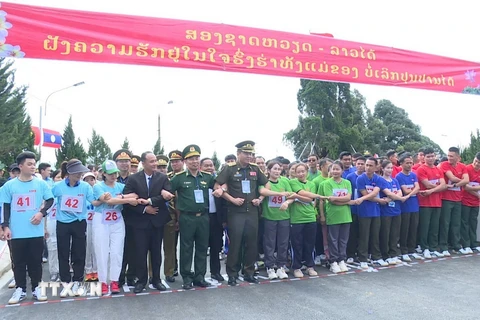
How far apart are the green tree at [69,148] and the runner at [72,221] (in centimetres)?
3047

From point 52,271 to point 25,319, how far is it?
2101 mm

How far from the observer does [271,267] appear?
636 cm

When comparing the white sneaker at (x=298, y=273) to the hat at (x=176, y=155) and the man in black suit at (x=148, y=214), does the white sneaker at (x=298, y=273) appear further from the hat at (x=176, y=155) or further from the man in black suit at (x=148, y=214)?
the hat at (x=176, y=155)

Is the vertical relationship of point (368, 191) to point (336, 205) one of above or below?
above

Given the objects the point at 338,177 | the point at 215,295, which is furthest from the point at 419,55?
the point at 215,295

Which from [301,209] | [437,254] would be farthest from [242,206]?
[437,254]

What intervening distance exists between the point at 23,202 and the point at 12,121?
2878 cm

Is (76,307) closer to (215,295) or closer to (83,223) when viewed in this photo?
(83,223)

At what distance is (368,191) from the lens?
23.0ft

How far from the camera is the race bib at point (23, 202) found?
5.29m

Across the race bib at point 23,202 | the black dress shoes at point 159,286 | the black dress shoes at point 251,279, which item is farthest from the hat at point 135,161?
the black dress shoes at point 251,279

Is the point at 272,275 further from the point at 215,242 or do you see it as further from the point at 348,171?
the point at 348,171

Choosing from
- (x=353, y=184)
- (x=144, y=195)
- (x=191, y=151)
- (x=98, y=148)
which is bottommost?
(x=98, y=148)

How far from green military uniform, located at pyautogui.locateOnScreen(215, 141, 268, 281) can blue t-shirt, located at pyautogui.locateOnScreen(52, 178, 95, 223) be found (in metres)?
1.95
